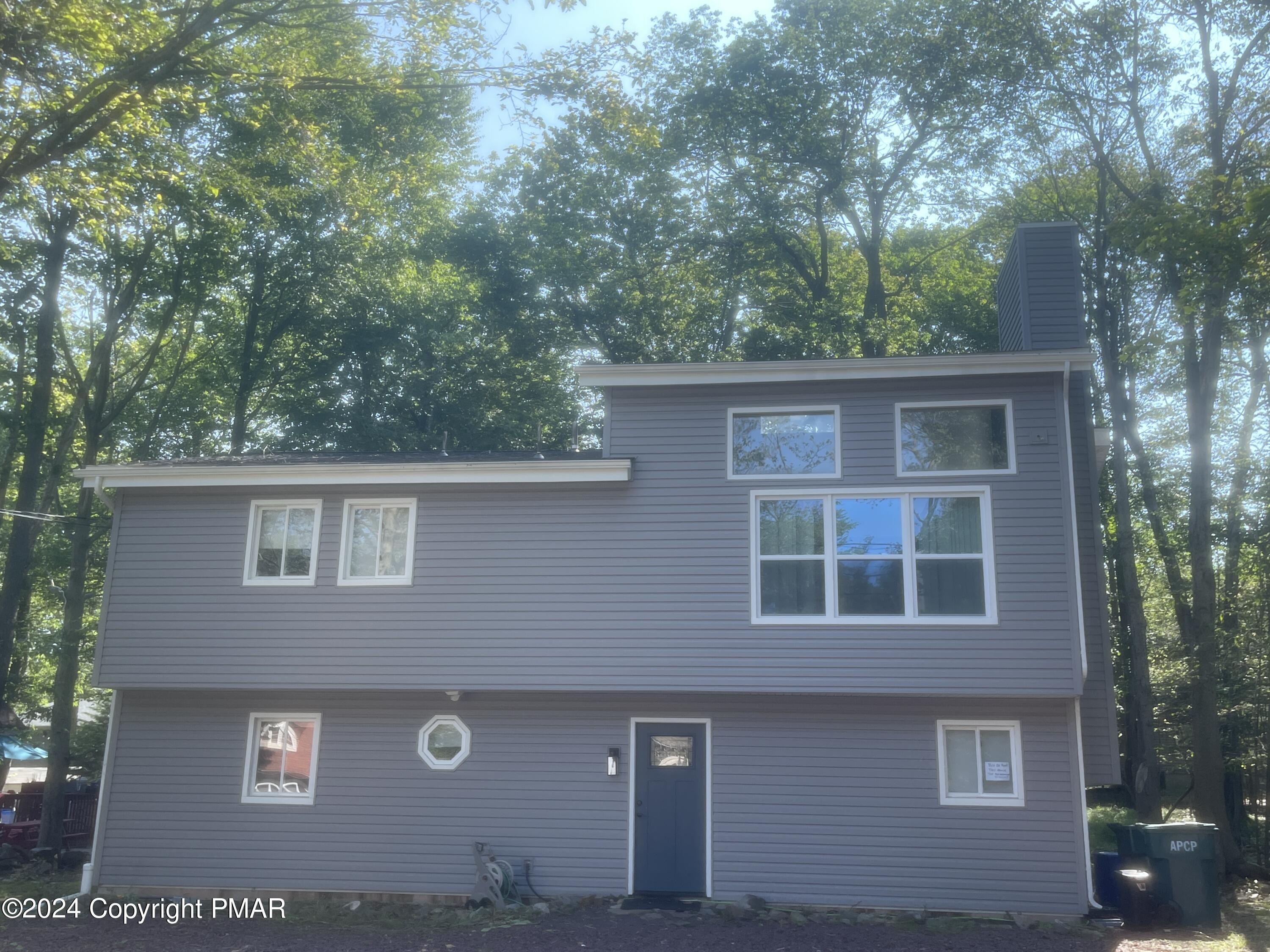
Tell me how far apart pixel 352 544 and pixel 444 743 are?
2830 mm

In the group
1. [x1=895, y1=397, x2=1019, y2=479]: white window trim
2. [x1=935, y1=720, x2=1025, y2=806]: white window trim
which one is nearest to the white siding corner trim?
[x1=935, y1=720, x2=1025, y2=806]: white window trim

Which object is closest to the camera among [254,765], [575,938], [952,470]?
[575,938]

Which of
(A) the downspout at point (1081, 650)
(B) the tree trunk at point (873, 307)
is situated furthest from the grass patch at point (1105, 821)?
(B) the tree trunk at point (873, 307)

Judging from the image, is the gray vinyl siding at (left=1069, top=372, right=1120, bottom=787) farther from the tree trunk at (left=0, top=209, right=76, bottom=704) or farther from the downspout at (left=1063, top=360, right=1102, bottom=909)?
the tree trunk at (left=0, top=209, right=76, bottom=704)

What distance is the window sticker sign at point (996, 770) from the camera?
36.9ft

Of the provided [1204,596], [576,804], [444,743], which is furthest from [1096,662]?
[444,743]

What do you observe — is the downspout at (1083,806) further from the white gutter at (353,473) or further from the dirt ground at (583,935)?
the white gutter at (353,473)

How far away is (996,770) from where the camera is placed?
11.3 metres

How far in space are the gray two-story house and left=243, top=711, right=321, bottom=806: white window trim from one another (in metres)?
0.03

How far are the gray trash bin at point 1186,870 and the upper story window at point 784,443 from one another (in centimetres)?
539

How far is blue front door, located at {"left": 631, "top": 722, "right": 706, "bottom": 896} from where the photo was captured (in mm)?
11594

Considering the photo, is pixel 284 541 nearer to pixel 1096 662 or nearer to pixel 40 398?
pixel 40 398

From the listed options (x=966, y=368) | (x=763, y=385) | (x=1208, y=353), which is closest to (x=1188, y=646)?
(x=1208, y=353)

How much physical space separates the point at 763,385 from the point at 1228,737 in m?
12.4
